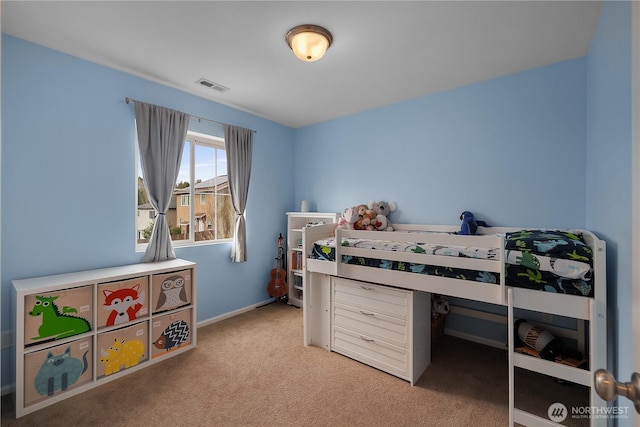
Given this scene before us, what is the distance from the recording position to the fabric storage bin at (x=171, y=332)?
2396 millimetres

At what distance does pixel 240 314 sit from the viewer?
345 centimetres

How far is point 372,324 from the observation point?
7.66 feet

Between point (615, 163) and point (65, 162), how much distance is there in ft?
11.6

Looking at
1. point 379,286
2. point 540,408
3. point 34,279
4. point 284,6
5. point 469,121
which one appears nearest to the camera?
point 284,6

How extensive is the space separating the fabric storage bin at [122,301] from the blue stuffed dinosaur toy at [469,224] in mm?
2734

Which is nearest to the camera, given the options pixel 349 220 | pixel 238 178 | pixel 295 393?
pixel 295 393

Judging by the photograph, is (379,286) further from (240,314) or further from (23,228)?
(23,228)

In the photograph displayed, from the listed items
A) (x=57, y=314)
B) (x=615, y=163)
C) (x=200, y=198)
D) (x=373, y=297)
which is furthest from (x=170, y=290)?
(x=615, y=163)

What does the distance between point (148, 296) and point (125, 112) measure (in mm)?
1599

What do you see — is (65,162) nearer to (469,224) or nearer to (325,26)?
(325,26)

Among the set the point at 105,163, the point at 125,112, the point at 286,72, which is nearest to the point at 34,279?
the point at 105,163

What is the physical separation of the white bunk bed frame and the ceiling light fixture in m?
1.37

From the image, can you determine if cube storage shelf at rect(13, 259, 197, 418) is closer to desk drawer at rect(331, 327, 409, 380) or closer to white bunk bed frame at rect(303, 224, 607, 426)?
white bunk bed frame at rect(303, 224, 607, 426)

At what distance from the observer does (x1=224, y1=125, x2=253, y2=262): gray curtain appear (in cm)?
332
